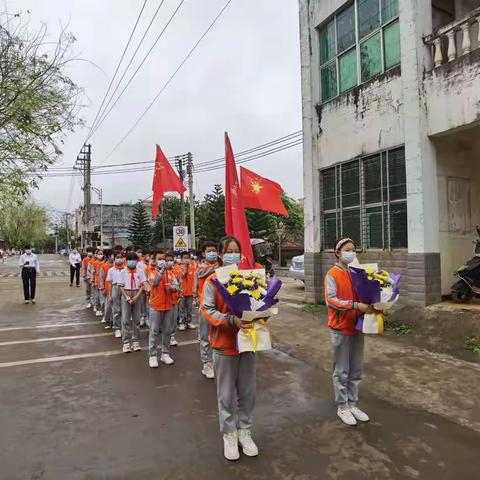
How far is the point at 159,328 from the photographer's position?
649 centimetres

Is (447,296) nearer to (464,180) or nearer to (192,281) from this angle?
(464,180)

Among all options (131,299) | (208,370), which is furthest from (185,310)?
(208,370)

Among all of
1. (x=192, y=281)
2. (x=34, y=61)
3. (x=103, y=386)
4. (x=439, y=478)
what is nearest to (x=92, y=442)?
(x=103, y=386)

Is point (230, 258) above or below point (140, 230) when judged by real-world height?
below

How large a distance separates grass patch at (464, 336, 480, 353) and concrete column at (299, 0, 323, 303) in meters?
4.25

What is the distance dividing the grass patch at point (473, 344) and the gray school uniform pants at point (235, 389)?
4226 mm

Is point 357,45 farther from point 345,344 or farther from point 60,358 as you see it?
point 60,358

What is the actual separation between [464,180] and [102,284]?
787cm

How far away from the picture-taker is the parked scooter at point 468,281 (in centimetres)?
780

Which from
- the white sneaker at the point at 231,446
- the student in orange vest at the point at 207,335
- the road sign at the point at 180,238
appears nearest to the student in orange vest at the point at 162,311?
the student in orange vest at the point at 207,335

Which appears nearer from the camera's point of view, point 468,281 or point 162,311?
point 162,311

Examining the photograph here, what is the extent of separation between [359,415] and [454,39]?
6710 millimetres

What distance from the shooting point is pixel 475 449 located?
359cm

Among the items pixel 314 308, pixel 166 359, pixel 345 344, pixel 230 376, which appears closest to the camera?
pixel 230 376
